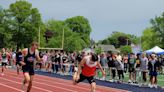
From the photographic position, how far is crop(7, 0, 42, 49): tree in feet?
279

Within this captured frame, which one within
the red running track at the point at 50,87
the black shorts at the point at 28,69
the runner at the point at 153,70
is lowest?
the red running track at the point at 50,87

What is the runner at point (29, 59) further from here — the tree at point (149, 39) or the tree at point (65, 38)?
the tree at point (65, 38)

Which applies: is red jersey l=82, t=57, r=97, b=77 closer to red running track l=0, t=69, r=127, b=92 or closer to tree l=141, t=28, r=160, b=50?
red running track l=0, t=69, r=127, b=92

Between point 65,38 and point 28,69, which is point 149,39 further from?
point 28,69

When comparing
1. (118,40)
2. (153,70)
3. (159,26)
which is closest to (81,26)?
(159,26)

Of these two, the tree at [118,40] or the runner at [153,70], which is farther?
the tree at [118,40]

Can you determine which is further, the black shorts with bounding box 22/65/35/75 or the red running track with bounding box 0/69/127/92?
the red running track with bounding box 0/69/127/92

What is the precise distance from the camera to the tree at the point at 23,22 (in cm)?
8494

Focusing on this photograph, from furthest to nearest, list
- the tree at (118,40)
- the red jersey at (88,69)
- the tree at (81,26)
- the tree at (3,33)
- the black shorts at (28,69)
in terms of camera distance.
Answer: the tree at (118,40) < the tree at (81,26) < the tree at (3,33) < the black shorts at (28,69) < the red jersey at (88,69)

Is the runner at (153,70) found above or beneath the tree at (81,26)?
beneath

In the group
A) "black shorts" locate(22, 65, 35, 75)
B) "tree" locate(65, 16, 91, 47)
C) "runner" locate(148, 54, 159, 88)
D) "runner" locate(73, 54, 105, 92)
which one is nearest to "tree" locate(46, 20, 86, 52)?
"tree" locate(65, 16, 91, 47)

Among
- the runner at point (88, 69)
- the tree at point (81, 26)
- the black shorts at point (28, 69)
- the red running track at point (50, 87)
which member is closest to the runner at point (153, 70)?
the red running track at point (50, 87)

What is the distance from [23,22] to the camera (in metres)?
85.6

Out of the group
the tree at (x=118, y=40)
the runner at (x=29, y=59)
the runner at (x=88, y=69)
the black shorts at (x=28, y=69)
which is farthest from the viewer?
the tree at (x=118, y=40)
